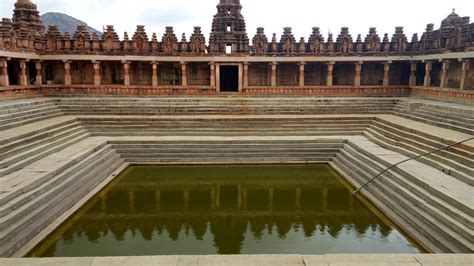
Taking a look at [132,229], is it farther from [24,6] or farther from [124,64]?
[24,6]

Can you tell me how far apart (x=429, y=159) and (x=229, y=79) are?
46.5ft

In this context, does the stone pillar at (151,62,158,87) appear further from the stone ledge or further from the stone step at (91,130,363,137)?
the stone ledge

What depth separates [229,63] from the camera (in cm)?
2109

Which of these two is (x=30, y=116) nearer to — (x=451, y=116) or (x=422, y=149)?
(x=422, y=149)

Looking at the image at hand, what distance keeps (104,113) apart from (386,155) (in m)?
12.9

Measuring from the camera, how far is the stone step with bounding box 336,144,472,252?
6.80 meters

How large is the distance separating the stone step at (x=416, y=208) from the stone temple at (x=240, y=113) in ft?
0.11

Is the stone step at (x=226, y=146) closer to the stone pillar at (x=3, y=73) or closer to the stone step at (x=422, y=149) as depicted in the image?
the stone step at (x=422, y=149)

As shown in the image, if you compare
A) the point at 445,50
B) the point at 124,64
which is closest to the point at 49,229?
the point at 124,64

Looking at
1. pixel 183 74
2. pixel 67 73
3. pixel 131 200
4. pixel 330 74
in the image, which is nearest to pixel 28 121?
pixel 67 73

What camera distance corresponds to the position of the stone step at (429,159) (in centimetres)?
915

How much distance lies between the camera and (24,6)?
82.7 ft

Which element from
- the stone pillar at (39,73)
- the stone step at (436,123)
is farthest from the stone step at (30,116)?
the stone step at (436,123)

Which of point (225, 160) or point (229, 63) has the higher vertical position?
point (229, 63)
